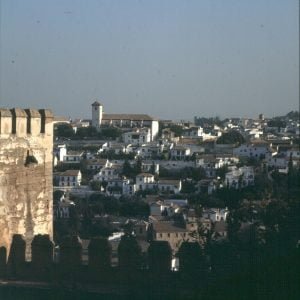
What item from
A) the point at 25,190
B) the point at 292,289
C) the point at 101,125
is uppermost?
the point at 101,125

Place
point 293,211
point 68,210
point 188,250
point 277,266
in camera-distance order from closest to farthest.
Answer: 1. point 188,250
2. point 277,266
3. point 293,211
4. point 68,210

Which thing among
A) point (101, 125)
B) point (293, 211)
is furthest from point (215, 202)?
point (101, 125)

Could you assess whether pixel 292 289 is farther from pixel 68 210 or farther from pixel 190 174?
pixel 190 174

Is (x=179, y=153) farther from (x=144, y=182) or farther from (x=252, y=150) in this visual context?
(x=144, y=182)

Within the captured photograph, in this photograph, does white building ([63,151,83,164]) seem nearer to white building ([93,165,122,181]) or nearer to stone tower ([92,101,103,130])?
white building ([93,165,122,181])

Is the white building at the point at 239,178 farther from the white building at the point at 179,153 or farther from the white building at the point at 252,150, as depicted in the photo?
the white building at the point at 252,150

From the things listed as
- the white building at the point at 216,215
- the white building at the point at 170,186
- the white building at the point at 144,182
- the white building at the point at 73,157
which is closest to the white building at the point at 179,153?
the white building at the point at 73,157
